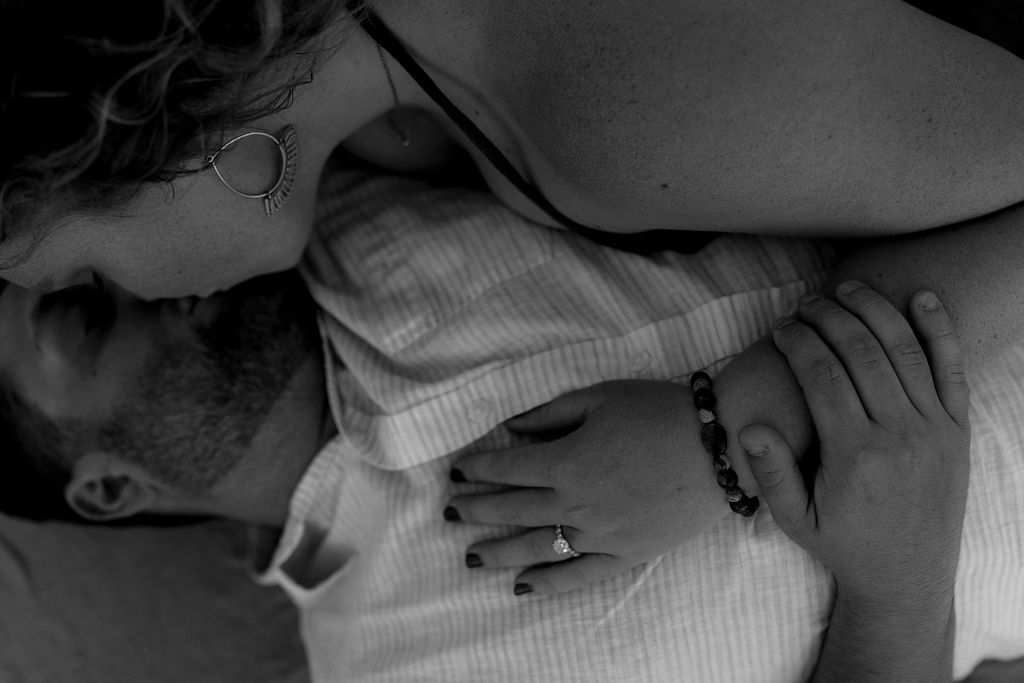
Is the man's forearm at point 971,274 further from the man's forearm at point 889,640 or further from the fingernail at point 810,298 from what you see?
the man's forearm at point 889,640

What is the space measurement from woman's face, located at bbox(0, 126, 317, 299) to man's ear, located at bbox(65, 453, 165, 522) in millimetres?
325

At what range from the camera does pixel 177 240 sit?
85 centimetres

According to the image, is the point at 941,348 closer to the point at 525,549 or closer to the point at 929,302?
the point at 929,302

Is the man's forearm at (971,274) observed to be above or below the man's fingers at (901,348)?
above

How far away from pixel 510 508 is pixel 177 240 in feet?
1.53

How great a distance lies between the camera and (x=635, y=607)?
94 cm

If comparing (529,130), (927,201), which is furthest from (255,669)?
(927,201)

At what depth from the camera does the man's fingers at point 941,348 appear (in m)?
0.77

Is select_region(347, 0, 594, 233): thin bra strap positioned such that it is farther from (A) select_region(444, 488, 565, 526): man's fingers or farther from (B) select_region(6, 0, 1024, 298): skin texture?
(A) select_region(444, 488, 565, 526): man's fingers

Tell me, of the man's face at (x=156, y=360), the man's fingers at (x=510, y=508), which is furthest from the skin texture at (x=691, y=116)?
the man's fingers at (x=510, y=508)

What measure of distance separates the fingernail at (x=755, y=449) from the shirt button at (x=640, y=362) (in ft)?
0.61

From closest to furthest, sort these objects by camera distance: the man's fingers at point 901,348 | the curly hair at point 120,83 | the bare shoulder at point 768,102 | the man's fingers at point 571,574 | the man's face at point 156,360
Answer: the curly hair at point 120,83 → the bare shoulder at point 768,102 → the man's fingers at point 901,348 → the man's fingers at point 571,574 → the man's face at point 156,360

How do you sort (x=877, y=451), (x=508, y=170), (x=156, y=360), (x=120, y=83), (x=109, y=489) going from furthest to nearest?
1. (x=109, y=489)
2. (x=156, y=360)
3. (x=508, y=170)
4. (x=877, y=451)
5. (x=120, y=83)

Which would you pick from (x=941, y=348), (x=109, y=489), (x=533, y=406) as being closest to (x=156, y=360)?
(x=109, y=489)
